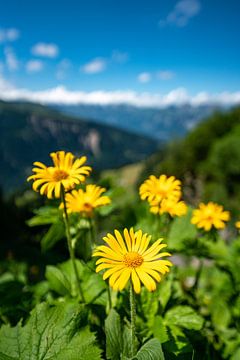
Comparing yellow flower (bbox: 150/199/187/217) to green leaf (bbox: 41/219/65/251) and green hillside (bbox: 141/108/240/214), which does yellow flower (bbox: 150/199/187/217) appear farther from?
green hillside (bbox: 141/108/240/214)

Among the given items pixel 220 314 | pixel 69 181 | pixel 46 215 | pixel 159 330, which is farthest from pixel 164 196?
pixel 159 330

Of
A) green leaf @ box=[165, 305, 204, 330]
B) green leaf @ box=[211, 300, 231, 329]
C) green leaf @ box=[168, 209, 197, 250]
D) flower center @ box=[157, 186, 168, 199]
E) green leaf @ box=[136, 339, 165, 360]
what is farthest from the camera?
green leaf @ box=[168, 209, 197, 250]

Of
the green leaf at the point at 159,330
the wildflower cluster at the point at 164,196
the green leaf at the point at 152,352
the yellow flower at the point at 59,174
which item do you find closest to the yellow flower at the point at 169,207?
the wildflower cluster at the point at 164,196

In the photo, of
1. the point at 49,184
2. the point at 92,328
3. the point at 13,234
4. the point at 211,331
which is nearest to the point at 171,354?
the point at 92,328

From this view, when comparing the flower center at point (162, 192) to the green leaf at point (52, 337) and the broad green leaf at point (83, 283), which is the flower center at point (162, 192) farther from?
the green leaf at point (52, 337)

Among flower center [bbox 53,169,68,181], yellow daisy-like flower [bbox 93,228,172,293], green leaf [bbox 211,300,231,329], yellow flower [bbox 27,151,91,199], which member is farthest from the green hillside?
yellow daisy-like flower [bbox 93,228,172,293]

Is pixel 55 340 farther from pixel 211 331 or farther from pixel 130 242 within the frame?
pixel 211 331
